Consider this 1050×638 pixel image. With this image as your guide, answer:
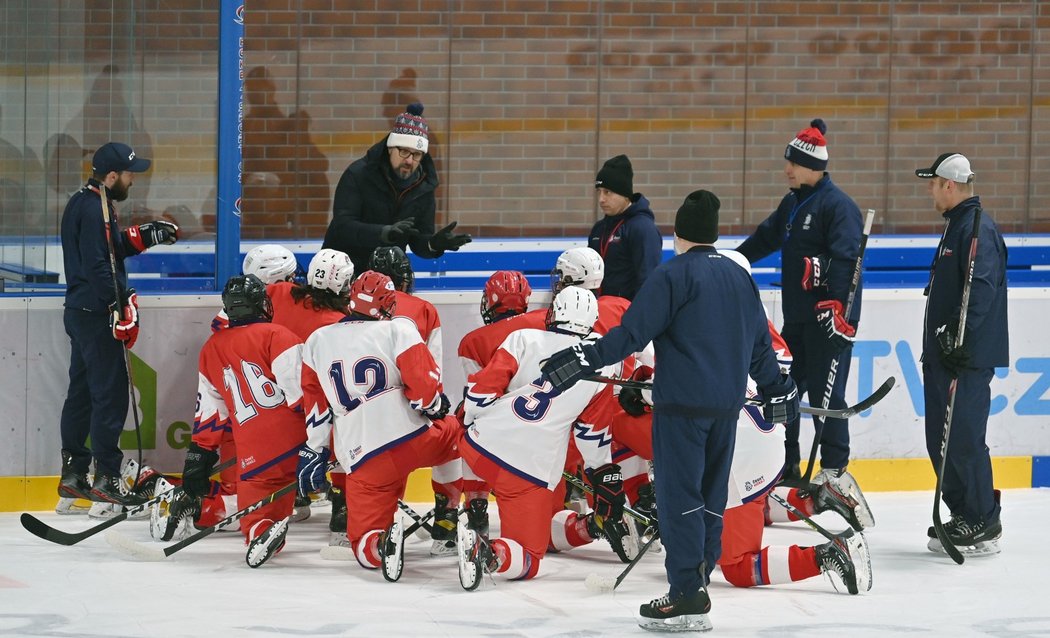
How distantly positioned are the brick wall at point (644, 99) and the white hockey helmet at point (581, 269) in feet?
7.81

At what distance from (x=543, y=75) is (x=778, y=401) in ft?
13.1

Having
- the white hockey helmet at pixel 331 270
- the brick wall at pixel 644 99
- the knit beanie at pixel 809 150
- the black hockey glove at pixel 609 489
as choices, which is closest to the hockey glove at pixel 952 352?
the knit beanie at pixel 809 150

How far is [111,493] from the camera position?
18.9 ft

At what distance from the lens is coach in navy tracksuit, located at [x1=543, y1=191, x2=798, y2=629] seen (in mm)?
4086

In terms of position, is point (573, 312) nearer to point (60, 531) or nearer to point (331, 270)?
point (331, 270)

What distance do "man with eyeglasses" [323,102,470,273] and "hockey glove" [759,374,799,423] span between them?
189cm

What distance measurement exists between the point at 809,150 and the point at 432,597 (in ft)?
7.90

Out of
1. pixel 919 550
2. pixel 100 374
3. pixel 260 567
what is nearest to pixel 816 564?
pixel 919 550

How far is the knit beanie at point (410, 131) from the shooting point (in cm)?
603

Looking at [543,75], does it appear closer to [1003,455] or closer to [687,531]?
[1003,455]

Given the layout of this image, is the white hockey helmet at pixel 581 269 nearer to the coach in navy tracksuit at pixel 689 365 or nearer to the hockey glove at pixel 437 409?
the hockey glove at pixel 437 409

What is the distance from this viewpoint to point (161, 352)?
603cm

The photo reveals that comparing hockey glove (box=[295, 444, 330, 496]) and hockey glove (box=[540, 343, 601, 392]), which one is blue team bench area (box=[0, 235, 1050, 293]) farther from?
hockey glove (box=[540, 343, 601, 392])

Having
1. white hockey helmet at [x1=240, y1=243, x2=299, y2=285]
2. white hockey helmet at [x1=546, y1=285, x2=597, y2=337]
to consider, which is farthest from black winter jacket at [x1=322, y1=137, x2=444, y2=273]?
white hockey helmet at [x1=546, y1=285, x2=597, y2=337]
